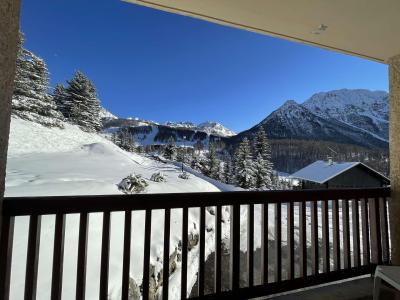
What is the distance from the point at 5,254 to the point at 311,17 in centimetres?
263

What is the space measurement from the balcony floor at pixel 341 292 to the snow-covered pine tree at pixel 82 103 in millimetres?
26125

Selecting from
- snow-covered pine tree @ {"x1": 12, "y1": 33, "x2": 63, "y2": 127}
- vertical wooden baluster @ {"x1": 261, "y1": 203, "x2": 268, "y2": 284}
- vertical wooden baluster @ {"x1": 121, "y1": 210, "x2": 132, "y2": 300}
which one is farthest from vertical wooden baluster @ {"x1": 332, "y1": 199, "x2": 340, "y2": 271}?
snow-covered pine tree @ {"x1": 12, "y1": 33, "x2": 63, "y2": 127}

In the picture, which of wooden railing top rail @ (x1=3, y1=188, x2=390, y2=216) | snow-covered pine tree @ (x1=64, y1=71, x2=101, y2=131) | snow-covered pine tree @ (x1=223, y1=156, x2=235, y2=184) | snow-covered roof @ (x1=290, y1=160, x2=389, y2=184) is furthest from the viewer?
snow-covered pine tree @ (x1=64, y1=71, x2=101, y2=131)

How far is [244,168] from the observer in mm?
21875

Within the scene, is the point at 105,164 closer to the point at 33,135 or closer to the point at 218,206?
the point at 33,135

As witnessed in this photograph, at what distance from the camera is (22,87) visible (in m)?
20.1

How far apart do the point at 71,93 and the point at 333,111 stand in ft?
300

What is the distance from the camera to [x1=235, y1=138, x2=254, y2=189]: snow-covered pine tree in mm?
21781

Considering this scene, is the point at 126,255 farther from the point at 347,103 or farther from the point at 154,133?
the point at 347,103

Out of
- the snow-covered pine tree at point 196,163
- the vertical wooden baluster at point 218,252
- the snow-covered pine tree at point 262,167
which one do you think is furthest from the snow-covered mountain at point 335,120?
the vertical wooden baluster at point 218,252

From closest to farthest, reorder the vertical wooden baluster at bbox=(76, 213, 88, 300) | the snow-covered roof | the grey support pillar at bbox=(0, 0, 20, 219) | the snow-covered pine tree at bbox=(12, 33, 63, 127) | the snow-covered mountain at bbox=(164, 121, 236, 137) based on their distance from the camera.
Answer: the grey support pillar at bbox=(0, 0, 20, 219) < the vertical wooden baluster at bbox=(76, 213, 88, 300) < the snow-covered roof < the snow-covered pine tree at bbox=(12, 33, 63, 127) < the snow-covered mountain at bbox=(164, 121, 236, 137)

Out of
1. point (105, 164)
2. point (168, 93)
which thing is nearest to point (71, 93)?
point (105, 164)

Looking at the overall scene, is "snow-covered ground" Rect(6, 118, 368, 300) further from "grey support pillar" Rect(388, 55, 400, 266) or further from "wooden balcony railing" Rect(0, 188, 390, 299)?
"grey support pillar" Rect(388, 55, 400, 266)

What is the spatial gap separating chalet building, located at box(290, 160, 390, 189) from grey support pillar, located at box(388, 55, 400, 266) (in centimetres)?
1144
